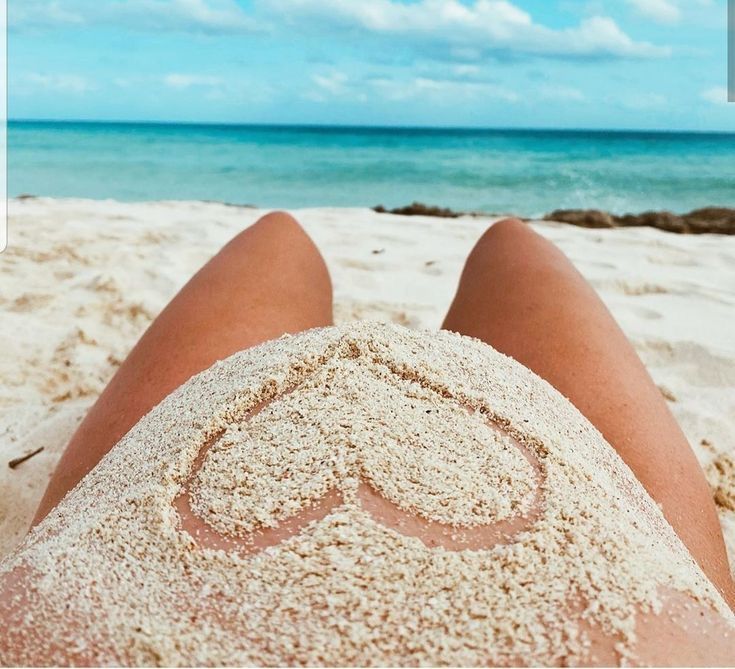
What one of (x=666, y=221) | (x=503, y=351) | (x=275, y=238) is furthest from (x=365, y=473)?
(x=666, y=221)

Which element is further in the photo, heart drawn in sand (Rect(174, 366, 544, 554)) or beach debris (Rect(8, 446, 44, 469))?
beach debris (Rect(8, 446, 44, 469))

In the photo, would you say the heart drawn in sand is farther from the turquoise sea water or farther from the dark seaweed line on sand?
the turquoise sea water

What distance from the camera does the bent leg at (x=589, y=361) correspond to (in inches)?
46.2

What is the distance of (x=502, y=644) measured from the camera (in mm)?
644

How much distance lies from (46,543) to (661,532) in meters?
0.75

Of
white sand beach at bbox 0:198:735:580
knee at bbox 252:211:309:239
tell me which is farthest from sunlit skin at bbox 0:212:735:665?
white sand beach at bbox 0:198:735:580

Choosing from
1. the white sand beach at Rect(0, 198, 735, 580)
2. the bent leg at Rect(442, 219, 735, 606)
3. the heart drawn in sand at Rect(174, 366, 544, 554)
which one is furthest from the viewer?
the white sand beach at Rect(0, 198, 735, 580)

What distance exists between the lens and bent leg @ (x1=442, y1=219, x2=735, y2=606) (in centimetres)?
117

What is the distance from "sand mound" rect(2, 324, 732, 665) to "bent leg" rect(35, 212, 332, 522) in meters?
0.28

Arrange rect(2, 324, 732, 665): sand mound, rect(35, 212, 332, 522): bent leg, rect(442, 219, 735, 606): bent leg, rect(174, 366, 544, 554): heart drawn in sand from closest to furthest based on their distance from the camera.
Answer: rect(2, 324, 732, 665): sand mound → rect(174, 366, 544, 554): heart drawn in sand → rect(442, 219, 735, 606): bent leg → rect(35, 212, 332, 522): bent leg

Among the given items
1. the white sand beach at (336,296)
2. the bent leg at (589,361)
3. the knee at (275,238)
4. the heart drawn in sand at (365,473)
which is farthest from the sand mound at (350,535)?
the knee at (275,238)

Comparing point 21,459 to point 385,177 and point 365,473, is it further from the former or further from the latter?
point 385,177

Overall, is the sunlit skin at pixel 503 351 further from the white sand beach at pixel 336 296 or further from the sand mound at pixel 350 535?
the white sand beach at pixel 336 296

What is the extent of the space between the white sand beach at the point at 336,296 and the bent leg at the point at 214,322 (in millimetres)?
415
